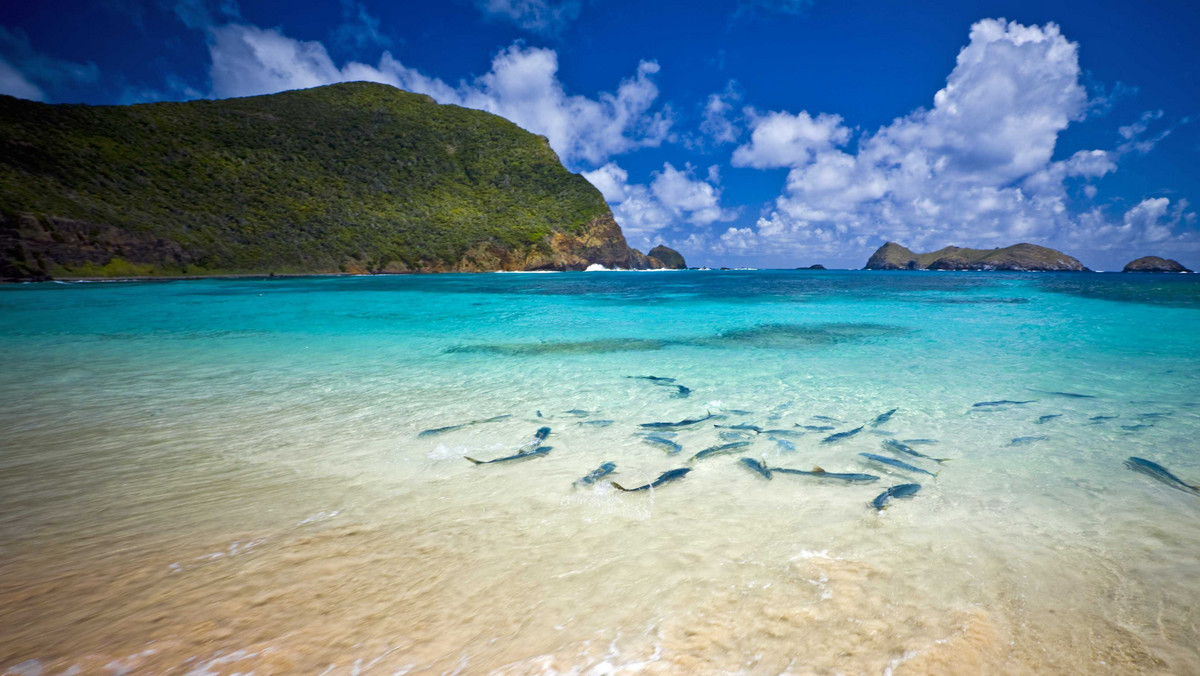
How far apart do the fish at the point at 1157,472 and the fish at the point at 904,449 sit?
5.27ft

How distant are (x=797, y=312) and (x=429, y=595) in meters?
23.5

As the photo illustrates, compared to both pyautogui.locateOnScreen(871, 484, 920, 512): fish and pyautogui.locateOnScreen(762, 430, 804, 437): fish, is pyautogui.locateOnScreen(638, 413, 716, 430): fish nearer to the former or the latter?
pyautogui.locateOnScreen(762, 430, 804, 437): fish

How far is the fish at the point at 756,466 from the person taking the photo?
4.31 m

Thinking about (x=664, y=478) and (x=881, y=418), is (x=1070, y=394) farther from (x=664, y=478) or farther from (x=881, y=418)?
(x=664, y=478)

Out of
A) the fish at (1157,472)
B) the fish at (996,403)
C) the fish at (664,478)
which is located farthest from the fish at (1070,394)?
the fish at (664,478)

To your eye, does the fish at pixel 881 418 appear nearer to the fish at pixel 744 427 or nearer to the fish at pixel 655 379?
the fish at pixel 744 427

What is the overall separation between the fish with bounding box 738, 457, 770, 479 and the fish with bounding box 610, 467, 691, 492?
624 millimetres

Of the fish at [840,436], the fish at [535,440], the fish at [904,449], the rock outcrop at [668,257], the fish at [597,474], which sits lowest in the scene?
the fish at [535,440]

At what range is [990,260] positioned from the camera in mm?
152625

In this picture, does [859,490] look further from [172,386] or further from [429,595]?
[172,386]

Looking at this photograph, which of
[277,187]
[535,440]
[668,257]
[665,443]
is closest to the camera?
[665,443]

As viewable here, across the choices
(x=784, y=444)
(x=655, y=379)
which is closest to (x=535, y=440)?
(x=784, y=444)

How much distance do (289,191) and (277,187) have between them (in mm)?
1488

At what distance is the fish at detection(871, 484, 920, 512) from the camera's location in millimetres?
3654
